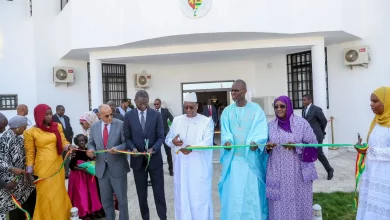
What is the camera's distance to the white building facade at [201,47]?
8711 millimetres

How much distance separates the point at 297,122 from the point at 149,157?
79.9 inches

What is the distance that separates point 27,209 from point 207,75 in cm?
928

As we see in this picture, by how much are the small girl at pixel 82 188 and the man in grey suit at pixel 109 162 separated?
0.66m

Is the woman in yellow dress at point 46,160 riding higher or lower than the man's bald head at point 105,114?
lower

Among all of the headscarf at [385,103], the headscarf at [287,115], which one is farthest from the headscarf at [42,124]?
the headscarf at [385,103]

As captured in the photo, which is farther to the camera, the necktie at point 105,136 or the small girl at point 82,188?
the small girl at point 82,188

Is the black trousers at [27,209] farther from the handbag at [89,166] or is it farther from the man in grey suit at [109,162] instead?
the man in grey suit at [109,162]

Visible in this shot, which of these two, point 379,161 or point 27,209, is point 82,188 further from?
point 379,161

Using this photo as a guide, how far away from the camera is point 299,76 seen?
37.2 feet

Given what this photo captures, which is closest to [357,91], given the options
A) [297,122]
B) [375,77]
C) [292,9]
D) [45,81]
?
[375,77]

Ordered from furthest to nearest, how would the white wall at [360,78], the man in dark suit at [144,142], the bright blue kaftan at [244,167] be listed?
the white wall at [360,78]
the man in dark suit at [144,142]
the bright blue kaftan at [244,167]

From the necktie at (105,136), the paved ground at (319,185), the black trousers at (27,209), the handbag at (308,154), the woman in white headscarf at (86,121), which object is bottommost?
the paved ground at (319,185)

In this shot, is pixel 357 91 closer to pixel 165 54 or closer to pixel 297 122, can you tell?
pixel 165 54

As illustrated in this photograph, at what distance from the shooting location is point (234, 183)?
408 centimetres
